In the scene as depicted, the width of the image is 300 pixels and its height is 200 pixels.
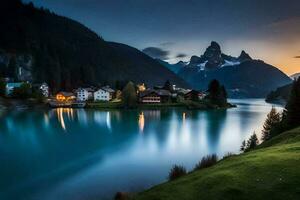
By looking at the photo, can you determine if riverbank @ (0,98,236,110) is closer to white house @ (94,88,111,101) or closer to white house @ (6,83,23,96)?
white house @ (6,83,23,96)

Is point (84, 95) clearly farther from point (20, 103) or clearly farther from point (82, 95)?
point (20, 103)

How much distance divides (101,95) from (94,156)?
4572 inches

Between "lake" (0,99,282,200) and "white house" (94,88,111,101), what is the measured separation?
8491 centimetres

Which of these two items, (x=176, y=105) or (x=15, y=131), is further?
(x=176, y=105)

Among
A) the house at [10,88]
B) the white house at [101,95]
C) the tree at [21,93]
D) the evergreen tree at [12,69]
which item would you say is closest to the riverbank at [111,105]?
the tree at [21,93]

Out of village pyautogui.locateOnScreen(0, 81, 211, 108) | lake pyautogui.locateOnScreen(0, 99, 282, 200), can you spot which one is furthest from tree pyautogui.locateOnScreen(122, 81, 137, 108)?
lake pyautogui.locateOnScreen(0, 99, 282, 200)

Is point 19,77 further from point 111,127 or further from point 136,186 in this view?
point 136,186

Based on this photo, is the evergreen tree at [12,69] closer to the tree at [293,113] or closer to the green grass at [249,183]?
the tree at [293,113]

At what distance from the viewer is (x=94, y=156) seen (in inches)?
1529

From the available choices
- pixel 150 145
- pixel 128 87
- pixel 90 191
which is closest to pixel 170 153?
pixel 150 145

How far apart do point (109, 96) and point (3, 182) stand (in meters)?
127

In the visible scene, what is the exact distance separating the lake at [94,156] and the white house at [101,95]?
3343 inches

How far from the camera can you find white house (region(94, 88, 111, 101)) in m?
152

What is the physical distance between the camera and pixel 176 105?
131500 millimetres
